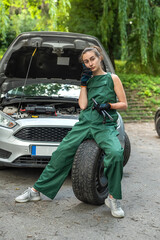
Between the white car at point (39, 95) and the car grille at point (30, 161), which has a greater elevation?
the white car at point (39, 95)

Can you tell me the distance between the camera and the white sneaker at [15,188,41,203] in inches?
157

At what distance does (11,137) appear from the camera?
15.4ft

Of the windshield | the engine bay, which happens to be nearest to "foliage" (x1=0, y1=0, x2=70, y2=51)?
the windshield

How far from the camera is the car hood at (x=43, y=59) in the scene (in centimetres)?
604

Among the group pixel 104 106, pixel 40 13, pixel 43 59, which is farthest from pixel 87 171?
pixel 40 13

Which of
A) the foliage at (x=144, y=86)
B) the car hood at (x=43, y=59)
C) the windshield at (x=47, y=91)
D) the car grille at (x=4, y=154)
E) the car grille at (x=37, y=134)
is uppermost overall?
the car hood at (x=43, y=59)

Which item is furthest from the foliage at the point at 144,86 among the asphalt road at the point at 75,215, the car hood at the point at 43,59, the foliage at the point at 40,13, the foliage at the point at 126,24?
the asphalt road at the point at 75,215

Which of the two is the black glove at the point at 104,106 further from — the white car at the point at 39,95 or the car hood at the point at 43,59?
the car hood at the point at 43,59

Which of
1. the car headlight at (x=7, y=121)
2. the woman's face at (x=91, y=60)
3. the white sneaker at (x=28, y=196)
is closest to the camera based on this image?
the woman's face at (x=91, y=60)

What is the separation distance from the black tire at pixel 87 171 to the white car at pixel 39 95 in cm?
92

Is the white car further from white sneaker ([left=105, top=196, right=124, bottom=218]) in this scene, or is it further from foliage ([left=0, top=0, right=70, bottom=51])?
foliage ([left=0, top=0, right=70, bottom=51])

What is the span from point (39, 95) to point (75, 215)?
248cm

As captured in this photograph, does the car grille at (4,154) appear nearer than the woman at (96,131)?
No

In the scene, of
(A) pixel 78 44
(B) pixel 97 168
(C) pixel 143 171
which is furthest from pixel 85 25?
(B) pixel 97 168
